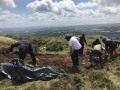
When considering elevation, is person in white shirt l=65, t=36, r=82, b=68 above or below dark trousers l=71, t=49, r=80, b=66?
above

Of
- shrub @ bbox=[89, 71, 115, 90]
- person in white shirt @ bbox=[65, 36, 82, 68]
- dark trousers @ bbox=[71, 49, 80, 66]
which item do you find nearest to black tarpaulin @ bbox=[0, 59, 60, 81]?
shrub @ bbox=[89, 71, 115, 90]

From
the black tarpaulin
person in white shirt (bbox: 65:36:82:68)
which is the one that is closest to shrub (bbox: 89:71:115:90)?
the black tarpaulin

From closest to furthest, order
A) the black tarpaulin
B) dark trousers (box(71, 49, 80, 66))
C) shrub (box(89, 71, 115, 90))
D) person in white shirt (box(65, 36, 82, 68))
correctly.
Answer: shrub (box(89, 71, 115, 90)) → the black tarpaulin → person in white shirt (box(65, 36, 82, 68)) → dark trousers (box(71, 49, 80, 66))

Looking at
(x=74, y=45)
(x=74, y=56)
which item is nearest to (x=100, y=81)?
(x=74, y=45)

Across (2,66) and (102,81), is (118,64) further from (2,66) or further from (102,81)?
(2,66)

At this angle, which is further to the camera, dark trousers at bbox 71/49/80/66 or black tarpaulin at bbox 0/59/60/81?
dark trousers at bbox 71/49/80/66

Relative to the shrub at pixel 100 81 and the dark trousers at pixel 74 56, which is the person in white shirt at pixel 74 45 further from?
the shrub at pixel 100 81

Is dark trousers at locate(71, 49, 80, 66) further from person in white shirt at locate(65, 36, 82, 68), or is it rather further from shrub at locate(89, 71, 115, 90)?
shrub at locate(89, 71, 115, 90)

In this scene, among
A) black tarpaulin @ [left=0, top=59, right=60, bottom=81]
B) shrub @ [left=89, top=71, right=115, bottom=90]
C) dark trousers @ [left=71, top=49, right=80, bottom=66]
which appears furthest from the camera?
dark trousers @ [left=71, top=49, right=80, bottom=66]

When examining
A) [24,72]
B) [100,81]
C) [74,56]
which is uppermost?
[74,56]

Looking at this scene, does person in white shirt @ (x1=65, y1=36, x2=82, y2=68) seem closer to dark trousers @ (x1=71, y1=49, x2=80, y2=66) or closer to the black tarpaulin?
dark trousers @ (x1=71, y1=49, x2=80, y2=66)

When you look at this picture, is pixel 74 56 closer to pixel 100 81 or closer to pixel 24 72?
pixel 100 81

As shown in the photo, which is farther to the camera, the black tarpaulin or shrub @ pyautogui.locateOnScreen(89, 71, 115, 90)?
the black tarpaulin

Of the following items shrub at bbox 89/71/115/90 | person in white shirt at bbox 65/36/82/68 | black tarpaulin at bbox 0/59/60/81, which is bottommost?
shrub at bbox 89/71/115/90
